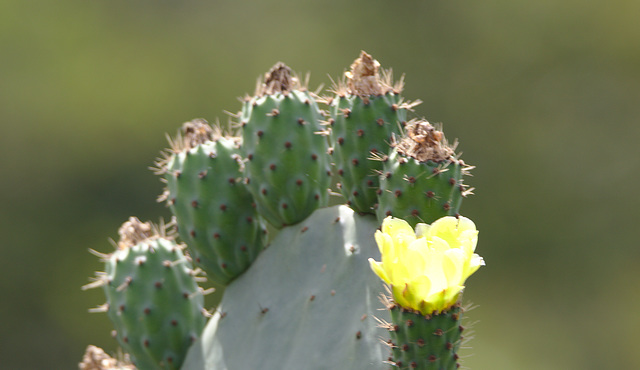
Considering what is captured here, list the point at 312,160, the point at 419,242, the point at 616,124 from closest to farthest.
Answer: the point at 419,242 < the point at 312,160 < the point at 616,124

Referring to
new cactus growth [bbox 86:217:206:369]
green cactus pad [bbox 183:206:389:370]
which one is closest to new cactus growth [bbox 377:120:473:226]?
green cactus pad [bbox 183:206:389:370]

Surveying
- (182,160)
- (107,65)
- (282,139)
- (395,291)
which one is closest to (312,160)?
(282,139)

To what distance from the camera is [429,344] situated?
117 centimetres

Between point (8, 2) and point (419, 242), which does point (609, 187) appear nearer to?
point (8, 2)

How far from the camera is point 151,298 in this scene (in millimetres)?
1685

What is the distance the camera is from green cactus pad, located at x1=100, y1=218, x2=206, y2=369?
1682 mm

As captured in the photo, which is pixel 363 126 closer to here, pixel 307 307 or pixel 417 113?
pixel 307 307

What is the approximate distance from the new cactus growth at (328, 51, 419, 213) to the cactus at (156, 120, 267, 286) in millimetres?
272

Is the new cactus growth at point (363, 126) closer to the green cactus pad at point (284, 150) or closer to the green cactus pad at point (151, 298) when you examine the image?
the green cactus pad at point (284, 150)

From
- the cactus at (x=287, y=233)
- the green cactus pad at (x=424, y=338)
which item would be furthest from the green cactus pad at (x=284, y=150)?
the green cactus pad at (x=424, y=338)

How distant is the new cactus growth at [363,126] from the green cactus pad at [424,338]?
1.17ft

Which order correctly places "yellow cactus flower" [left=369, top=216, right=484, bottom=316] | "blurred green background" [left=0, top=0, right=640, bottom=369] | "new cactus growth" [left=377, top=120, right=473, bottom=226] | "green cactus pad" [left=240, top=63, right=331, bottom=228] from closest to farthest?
1. "yellow cactus flower" [left=369, top=216, right=484, bottom=316]
2. "new cactus growth" [left=377, top=120, right=473, bottom=226]
3. "green cactus pad" [left=240, top=63, right=331, bottom=228]
4. "blurred green background" [left=0, top=0, right=640, bottom=369]

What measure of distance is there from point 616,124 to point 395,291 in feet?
22.2

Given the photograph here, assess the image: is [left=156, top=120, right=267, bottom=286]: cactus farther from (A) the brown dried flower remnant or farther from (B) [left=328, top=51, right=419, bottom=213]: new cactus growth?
(A) the brown dried flower remnant
